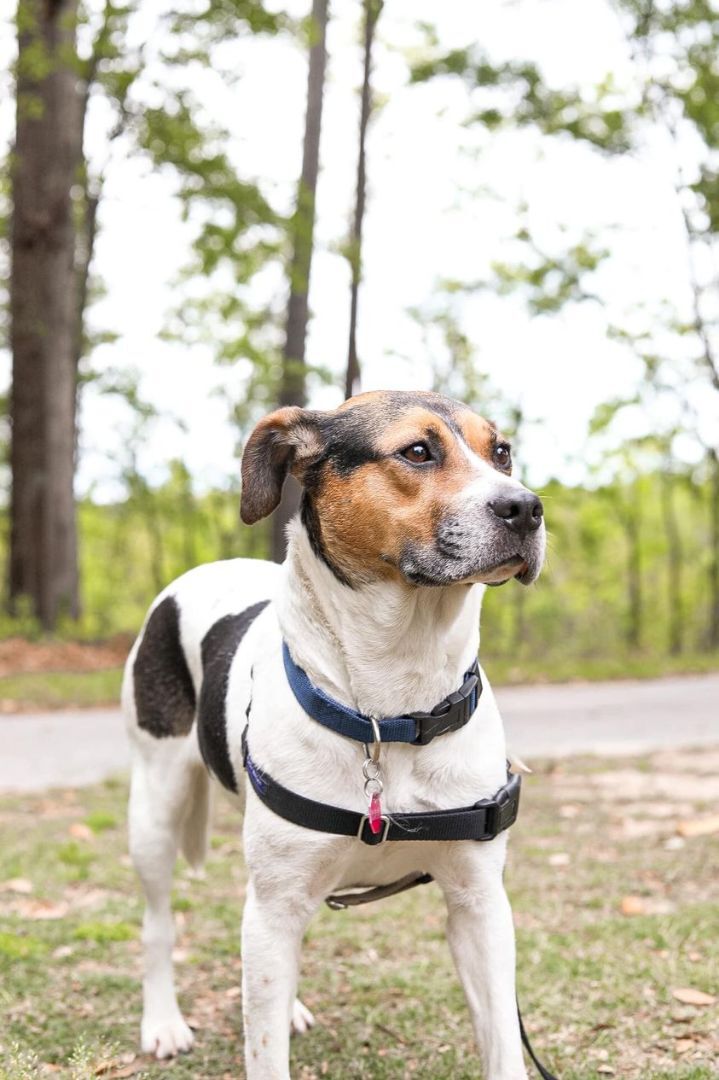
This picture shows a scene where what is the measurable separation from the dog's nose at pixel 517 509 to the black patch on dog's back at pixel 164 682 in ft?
5.59

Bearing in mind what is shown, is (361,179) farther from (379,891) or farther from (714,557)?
(379,891)

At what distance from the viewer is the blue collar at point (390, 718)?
2.95m

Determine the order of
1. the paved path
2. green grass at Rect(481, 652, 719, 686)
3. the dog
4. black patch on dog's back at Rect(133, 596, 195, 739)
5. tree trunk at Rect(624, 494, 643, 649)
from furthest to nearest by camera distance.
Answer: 1. tree trunk at Rect(624, 494, 643, 649)
2. green grass at Rect(481, 652, 719, 686)
3. the paved path
4. black patch on dog's back at Rect(133, 596, 195, 739)
5. the dog

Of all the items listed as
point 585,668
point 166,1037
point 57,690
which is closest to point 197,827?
point 166,1037

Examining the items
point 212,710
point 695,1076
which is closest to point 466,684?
point 212,710

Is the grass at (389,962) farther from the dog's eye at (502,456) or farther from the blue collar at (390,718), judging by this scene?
the dog's eye at (502,456)

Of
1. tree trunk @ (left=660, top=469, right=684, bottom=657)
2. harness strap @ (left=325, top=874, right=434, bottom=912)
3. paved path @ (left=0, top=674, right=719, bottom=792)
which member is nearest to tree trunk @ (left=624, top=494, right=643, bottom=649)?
tree trunk @ (left=660, top=469, right=684, bottom=657)

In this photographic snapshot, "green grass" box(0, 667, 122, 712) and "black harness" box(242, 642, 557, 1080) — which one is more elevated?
"black harness" box(242, 642, 557, 1080)

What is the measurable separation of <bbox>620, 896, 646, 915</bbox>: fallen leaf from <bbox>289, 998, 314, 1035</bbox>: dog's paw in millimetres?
1778

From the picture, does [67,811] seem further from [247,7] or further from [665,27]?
[665,27]

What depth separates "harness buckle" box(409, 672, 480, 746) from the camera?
2.97 meters

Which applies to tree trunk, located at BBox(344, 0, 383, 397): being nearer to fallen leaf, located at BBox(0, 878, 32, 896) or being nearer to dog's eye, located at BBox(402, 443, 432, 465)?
fallen leaf, located at BBox(0, 878, 32, 896)

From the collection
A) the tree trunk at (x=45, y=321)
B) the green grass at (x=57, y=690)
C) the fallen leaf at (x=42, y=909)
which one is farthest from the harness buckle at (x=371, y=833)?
the tree trunk at (x=45, y=321)

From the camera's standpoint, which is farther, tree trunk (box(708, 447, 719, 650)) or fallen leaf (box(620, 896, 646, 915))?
tree trunk (box(708, 447, 719, 650))
